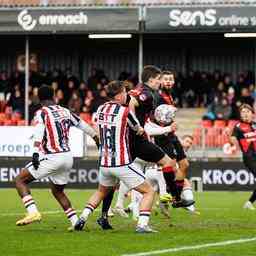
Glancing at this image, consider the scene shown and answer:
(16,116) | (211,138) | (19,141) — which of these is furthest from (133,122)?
(16,116)

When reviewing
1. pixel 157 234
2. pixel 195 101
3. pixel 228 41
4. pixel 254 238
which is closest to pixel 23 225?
pixel 157 234

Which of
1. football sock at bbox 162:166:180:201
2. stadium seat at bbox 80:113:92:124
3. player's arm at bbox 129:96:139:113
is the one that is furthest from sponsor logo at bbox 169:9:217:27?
player's arm at bbox 129:96:139:113

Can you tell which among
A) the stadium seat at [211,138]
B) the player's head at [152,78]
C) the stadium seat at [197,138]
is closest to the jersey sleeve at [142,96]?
the player's head at [152,78]

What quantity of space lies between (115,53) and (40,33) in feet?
20.0

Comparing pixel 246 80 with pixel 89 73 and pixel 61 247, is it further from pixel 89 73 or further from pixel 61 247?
pixel 61 247

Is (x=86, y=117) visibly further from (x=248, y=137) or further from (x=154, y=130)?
(x=154, y=130)

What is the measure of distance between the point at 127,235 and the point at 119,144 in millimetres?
1186

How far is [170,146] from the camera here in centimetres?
1745

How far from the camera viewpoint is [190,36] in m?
35.2

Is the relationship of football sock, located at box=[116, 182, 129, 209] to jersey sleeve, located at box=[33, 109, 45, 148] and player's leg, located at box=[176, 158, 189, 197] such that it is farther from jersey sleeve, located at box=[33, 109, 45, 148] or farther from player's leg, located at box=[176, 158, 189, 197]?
jersey sleeve, located at box=[33, 109, 45, 148]

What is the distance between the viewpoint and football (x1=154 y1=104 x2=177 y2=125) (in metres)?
16.3

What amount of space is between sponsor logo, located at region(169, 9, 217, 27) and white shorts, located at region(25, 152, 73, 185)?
17420 mm

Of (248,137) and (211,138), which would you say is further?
(211,138)

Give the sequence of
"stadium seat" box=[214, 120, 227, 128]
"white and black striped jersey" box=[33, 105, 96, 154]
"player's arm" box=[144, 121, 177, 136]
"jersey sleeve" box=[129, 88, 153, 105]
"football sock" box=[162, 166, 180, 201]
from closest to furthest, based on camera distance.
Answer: "white and black striped jersey" box=[33, 105, 96, 154] → "jersey sleeve" box=[129, 88, 153, 105] → "player's arm" box=[144, 121, 177, 136] → "football sock" box=[162, 166, 180, 201] → "stadium seat" box=[214, 120, 227, 128]
